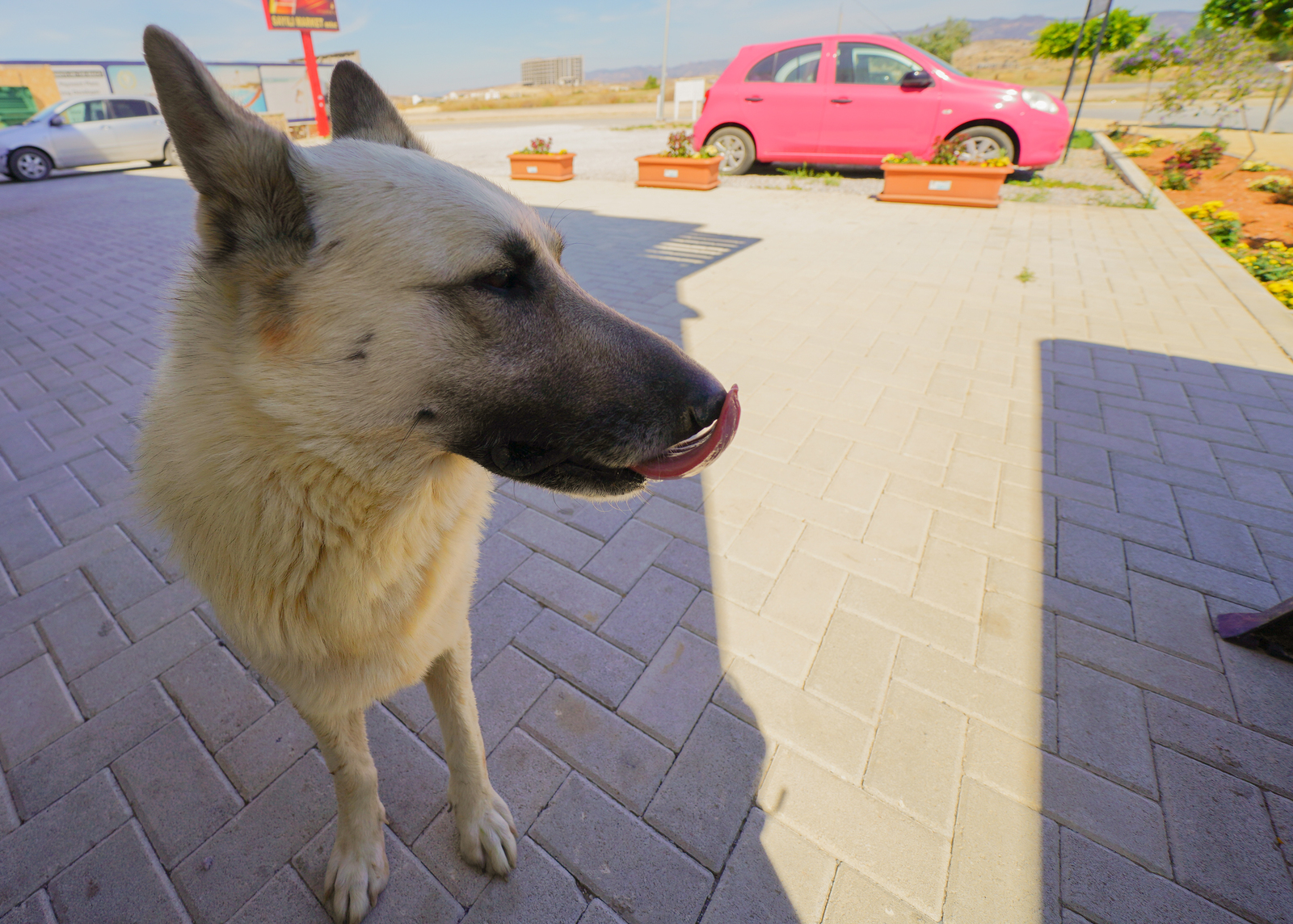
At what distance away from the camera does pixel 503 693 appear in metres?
2.09

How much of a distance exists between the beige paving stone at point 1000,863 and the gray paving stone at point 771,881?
1.09ft

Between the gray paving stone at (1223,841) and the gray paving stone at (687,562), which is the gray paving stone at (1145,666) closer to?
the gray paving stone at (1223,841)

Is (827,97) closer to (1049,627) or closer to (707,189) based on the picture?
(707,189)

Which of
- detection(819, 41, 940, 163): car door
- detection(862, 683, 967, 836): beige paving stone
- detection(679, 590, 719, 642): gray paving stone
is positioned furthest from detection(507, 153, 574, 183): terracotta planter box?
detection(862, 683, 967, 836): beige paving stone

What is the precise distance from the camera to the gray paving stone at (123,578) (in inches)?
95.5

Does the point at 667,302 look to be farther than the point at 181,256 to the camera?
Yes

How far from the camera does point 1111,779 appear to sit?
5.77ft

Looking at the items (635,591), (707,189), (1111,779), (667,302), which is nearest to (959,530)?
(1111,779)

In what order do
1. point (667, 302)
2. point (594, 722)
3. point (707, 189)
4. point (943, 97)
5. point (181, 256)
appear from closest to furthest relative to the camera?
1. point (181, 256)
2. point (594, 722)
3. point (667, 302)
4. point (943, 97)
5. point (707, 189)

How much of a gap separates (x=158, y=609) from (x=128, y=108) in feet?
63.5

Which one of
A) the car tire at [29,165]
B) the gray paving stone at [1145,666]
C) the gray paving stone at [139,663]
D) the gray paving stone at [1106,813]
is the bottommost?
the gray paving stone at [139,663]

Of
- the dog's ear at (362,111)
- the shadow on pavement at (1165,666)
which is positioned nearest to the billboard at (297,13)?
the dog's ear at (362,111)

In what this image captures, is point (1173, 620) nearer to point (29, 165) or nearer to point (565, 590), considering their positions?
point (565, 590)

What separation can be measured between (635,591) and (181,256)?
1888 millimetres
